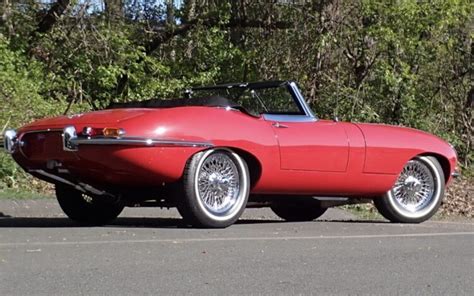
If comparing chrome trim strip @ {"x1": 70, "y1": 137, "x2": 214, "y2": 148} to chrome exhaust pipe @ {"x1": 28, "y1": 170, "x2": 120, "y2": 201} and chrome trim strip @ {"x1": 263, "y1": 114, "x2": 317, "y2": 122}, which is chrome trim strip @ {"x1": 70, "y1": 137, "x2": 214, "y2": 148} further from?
chrome trim strip @ {"x1": 263, "y1": 114, "x2": 317, "y2": 122}

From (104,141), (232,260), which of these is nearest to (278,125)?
(104,141)

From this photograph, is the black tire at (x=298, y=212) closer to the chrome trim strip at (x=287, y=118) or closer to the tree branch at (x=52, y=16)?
the chrome trim strip at (x=287, y=118)

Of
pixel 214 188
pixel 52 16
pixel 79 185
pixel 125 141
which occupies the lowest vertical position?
pixel 214 188

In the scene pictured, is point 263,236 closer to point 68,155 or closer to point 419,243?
point 419,243

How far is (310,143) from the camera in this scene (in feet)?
27.6

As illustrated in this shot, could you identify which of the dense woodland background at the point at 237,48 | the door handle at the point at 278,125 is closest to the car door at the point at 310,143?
the door handle at the point at 278,125

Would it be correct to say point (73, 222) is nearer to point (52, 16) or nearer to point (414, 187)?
point (414, 187)

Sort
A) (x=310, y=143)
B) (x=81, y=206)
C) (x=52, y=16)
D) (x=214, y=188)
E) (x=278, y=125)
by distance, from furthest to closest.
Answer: (x=52, y=16), (x=81, y=206), (x=310, y=143), (x=278, y=125), (x=214, y=188)

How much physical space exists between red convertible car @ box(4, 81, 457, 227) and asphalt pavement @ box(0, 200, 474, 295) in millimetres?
327

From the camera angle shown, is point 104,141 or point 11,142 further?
point 11,142

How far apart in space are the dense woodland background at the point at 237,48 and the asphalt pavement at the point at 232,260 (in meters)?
8.39

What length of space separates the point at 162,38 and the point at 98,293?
14050 mm

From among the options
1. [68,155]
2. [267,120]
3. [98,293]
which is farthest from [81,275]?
[267,120]

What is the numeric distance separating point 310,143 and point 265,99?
36.7 inches
